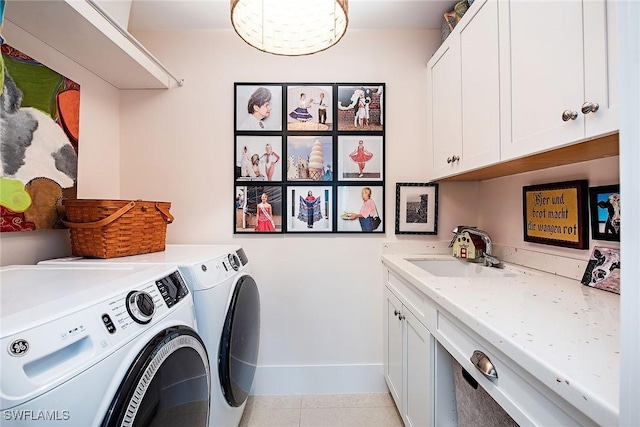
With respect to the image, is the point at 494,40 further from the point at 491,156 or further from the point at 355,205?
the point at 355,205

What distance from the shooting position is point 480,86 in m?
1.29

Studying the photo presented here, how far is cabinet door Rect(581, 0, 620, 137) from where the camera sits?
742mm

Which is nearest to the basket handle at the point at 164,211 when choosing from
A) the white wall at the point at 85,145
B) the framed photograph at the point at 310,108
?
the white wall at the point at 85,145

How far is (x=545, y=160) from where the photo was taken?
1187 millimetres

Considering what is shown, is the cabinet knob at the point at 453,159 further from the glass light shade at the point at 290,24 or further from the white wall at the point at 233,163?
the glass light shade at the point at 290,24

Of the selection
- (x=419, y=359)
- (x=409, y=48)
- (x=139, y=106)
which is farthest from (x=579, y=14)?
(x=139, y=106)

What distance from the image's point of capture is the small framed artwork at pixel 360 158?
6.27ft

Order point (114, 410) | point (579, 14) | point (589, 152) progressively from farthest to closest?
point (589, 152)
point (579, 14)
point (114, 410)

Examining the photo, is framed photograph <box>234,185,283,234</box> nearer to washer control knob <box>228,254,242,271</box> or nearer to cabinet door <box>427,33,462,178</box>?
washer control knob <box>228,254,242,271</box>

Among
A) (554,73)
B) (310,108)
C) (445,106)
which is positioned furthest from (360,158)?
(554,73)

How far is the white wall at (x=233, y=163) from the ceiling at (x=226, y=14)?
2.4 inches

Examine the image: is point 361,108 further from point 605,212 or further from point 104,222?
point 104,222

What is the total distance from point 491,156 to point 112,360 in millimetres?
1468

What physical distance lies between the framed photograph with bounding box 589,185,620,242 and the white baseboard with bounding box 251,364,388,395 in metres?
1.43
